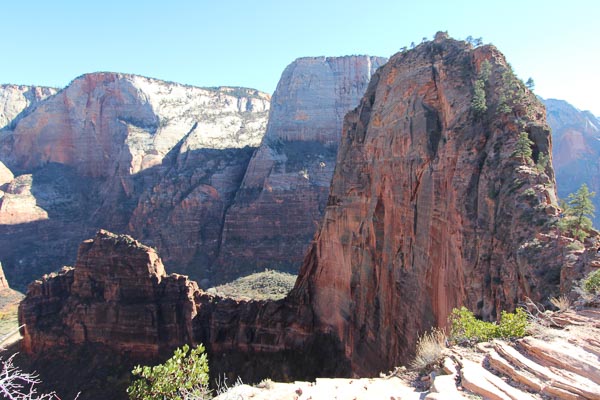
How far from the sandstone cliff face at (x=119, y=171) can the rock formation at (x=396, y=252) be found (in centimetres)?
4146

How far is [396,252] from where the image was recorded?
2520 cm

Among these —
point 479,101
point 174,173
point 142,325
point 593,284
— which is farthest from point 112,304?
point 174,173

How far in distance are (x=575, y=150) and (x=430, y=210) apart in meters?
93.0

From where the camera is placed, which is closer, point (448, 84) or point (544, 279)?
point (544, 279)

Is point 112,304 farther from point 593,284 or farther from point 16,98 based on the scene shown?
point 16,98

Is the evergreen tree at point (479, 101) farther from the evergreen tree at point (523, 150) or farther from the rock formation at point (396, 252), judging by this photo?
the evergreen tree at point (523, 150)

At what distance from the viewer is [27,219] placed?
8456 centimetres

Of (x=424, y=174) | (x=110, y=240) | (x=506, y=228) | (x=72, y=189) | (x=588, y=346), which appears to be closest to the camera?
Answer: (x=588, y=346)

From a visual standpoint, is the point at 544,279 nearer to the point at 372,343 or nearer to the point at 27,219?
the point at 372,343

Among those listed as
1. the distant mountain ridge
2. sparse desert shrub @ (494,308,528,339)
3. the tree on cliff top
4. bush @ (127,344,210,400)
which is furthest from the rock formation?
the distant mountain ridge

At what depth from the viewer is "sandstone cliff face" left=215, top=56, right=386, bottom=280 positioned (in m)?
77.0

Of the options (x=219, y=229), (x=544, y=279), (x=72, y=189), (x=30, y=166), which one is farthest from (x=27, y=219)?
(x=544, y=279)

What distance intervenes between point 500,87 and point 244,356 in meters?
26.3

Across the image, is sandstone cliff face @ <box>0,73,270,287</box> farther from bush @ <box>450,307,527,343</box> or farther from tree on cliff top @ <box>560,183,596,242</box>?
bush @ <box>450,307,527,343</box>
